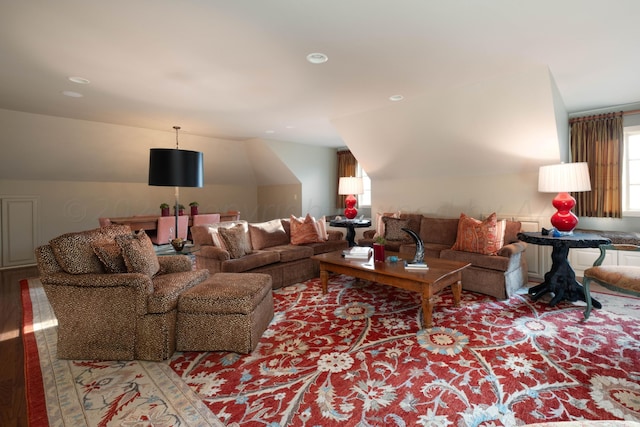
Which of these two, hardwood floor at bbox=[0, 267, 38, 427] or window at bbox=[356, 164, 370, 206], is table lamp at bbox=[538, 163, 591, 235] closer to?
window at bbox=[356, 164, 370, 206]

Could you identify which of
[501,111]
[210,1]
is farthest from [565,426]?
[501,111]

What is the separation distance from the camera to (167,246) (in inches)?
218

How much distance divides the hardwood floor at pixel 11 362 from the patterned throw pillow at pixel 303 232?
117 inches

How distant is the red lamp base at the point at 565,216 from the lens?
337 cm

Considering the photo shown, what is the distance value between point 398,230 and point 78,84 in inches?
169

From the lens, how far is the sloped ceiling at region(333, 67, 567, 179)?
3.49m

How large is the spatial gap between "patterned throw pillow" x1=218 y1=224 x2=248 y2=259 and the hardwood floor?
1887mm

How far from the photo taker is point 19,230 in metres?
5.17

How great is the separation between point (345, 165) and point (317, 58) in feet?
15.6

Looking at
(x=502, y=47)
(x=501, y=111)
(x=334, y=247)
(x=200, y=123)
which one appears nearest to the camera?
(x=502, y=47)

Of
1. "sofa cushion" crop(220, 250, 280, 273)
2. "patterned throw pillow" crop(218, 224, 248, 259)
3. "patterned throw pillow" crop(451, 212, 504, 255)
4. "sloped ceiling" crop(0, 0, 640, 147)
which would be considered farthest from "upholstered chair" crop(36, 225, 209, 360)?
"patterned throw pillow" crop(451, 212, 504, 255)

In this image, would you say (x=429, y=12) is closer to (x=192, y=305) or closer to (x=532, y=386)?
(x=532, y=386)

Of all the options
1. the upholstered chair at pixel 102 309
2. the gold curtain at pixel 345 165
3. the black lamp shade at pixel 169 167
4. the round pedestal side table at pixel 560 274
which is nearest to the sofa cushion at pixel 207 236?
the black lamp shade at pixel 169 167

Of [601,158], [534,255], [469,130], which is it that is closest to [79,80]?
[469,130]
